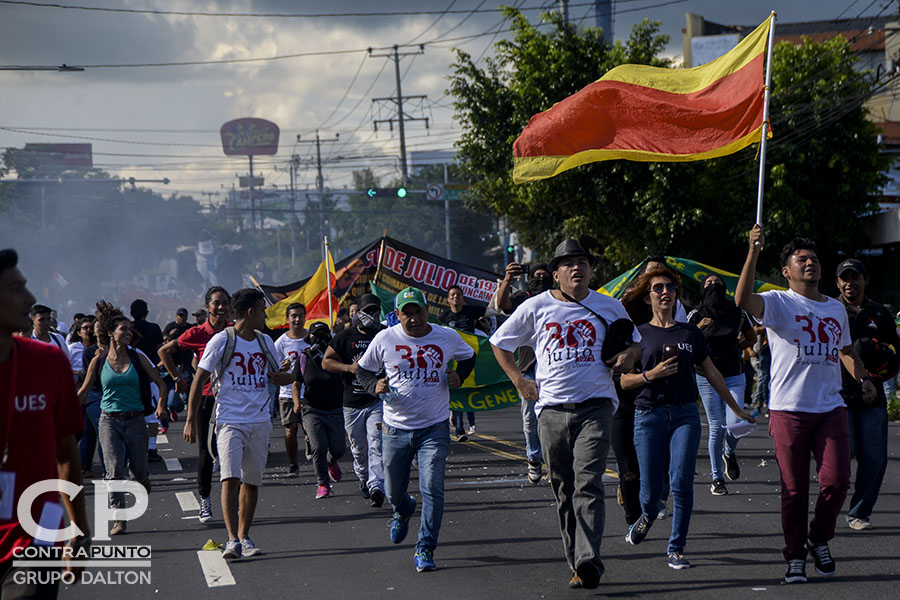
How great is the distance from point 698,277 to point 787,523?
639cm

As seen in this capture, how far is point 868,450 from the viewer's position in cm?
768

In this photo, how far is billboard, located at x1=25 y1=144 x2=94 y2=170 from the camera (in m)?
101

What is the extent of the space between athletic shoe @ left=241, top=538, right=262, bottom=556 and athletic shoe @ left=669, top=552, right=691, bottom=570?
3.04 metres

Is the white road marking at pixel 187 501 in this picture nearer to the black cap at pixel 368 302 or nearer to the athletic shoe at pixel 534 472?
the black cap at pixel 368 302

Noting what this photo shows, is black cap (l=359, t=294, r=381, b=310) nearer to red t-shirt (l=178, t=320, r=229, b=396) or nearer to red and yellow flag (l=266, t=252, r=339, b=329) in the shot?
red t-shirt (l=178, t=320, r=229, b=396)

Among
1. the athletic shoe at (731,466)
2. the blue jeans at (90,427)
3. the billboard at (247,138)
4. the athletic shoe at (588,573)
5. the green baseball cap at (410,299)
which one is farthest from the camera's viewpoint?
the billboard at (247,138)

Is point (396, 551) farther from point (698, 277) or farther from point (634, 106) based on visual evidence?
point (698, 277)

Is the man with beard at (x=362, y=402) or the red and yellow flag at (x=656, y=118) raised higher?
the red and yellow flag at (x=656, y=118)

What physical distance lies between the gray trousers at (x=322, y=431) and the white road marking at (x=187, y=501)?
122cm

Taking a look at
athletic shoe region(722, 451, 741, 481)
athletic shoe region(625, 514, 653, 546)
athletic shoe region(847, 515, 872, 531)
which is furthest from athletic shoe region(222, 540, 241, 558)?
athletic shoe region(722, 451, 741, 481)

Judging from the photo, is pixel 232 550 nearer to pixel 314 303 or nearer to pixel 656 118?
pixel 656 118

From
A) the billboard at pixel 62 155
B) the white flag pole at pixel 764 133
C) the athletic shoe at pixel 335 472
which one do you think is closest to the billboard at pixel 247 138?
the billboard at pixel 62 155

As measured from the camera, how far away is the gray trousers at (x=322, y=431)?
10398 millimetres

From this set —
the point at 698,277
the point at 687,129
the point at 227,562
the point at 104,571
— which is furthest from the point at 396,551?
the point at 698,277
